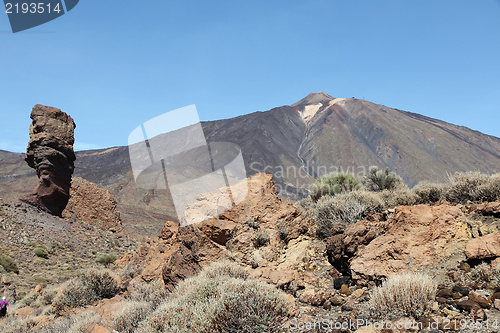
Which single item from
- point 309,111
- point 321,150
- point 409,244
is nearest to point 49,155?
point 409,244

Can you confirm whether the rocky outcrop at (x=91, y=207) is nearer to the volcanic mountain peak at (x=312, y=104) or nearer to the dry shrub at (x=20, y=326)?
the dry shrub at (x=20, y=326)

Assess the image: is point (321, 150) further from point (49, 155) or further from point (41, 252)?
point (41, 252)

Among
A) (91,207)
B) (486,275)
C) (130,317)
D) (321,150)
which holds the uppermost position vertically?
(321,150)

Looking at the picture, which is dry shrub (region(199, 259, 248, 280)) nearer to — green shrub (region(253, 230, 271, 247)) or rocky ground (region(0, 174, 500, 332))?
rocky ground (region(0, 174, 500, 332))

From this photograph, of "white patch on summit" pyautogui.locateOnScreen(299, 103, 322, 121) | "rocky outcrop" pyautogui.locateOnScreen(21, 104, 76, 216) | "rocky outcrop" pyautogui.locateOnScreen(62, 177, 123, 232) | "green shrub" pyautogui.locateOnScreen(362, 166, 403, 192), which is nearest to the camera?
"green shrub" pyautogui.locateOnScreen(362, 166, 403, 192)

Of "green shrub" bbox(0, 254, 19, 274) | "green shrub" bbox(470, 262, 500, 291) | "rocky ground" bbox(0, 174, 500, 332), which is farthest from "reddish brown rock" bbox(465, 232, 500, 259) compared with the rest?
"green shrub" bbox(0, 254, 19, 274)

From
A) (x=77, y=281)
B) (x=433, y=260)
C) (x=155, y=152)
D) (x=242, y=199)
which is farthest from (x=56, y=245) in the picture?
(x=433, y=260)
